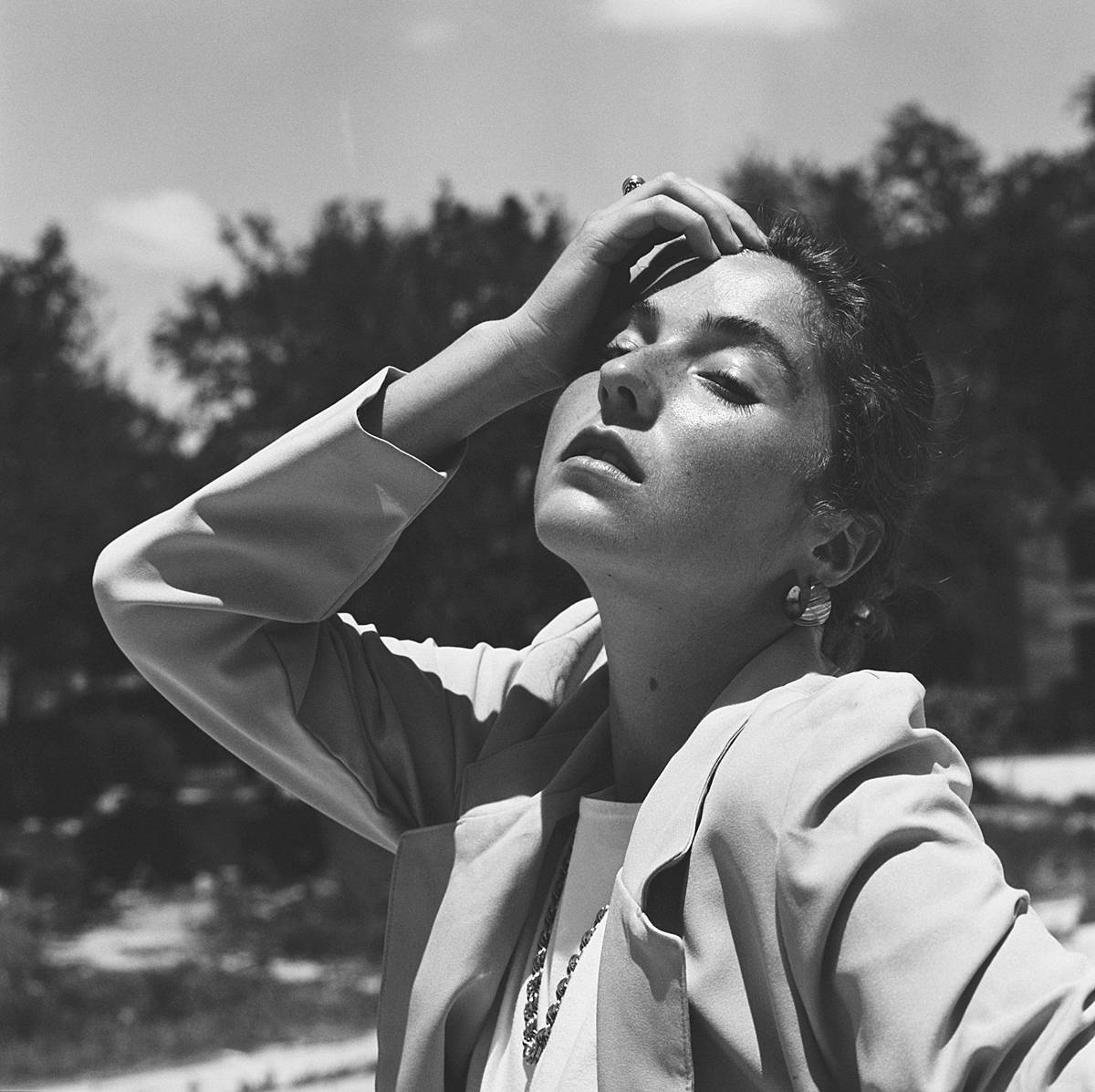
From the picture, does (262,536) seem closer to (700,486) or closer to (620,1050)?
(700,486)

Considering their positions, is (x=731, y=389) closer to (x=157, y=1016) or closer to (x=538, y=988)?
(x=538, y=988)

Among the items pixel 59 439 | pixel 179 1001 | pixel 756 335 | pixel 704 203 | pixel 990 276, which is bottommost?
pixel 179 1001

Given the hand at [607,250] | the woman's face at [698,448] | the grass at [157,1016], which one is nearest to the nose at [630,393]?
the woman's face at [698,448]

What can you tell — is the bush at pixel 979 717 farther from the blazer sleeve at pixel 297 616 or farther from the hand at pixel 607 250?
the hand at pixel 607 250

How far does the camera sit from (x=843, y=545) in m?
1.53

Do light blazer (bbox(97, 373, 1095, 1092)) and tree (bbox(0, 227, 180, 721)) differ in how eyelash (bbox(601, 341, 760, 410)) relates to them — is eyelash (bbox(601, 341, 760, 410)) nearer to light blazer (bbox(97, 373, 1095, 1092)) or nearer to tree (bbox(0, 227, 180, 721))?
light blazer (bbox(97, 373, 1095, 1092))

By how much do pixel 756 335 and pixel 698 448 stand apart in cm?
14

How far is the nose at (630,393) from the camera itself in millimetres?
1427

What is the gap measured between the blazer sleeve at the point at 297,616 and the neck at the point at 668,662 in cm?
25

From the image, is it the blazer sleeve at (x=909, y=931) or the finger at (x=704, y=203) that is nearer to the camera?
the blazer sleeve at (x=909, y=931)

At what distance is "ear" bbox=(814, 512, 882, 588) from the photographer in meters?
1.49

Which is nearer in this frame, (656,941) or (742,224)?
(656,941)

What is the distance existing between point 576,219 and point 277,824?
4016 millimetres

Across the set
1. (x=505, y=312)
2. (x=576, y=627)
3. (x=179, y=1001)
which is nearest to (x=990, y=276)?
(x=505, y=312)
